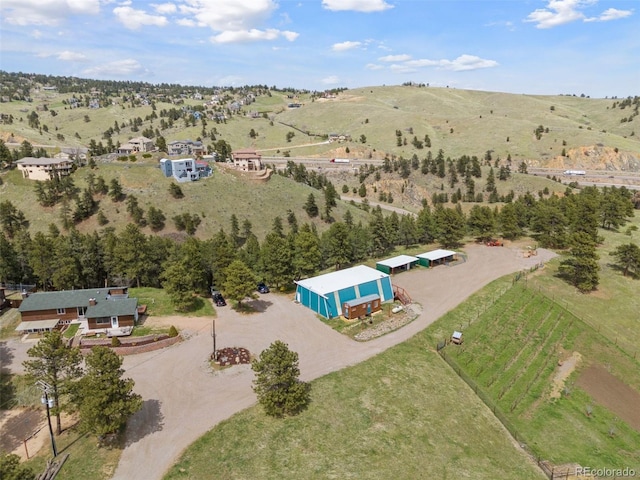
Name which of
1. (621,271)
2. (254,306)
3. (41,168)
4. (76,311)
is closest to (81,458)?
(76,311)

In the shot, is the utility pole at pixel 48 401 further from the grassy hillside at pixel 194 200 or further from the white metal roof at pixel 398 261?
the grassy hillside at pixel 194 200

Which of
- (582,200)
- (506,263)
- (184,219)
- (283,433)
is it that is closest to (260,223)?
(184,219)

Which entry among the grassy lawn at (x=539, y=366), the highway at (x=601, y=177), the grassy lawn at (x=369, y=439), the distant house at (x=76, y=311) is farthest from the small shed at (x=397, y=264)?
the highway at (x=601, y=177)

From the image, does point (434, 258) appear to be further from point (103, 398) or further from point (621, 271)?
point (103, 398)

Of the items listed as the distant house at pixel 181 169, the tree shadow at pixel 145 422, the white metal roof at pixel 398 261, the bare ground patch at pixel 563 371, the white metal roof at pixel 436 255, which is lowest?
the bare ground patch at pixel 563 371

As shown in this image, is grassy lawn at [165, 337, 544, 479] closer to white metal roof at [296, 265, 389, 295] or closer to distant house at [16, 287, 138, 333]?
white metal roof at [296, 265, 389, 295]

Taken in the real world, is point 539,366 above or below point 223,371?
below
